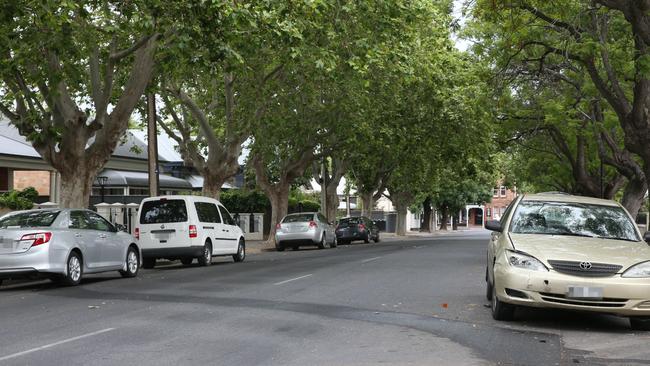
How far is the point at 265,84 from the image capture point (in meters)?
26.9

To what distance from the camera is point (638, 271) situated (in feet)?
29.1

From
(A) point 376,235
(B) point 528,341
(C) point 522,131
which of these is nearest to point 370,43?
(B) point 528,341

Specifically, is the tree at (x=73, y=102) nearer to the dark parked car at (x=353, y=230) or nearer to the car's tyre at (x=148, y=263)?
the car's tyre at (x=148, y=263)

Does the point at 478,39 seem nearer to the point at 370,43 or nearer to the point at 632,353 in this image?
the point at 370,43

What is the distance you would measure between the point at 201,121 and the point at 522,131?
13.6 m

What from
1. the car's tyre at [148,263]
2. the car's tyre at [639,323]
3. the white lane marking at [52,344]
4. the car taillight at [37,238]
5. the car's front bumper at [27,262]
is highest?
the car taillight at [37,238]

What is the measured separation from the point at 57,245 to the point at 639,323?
990cm

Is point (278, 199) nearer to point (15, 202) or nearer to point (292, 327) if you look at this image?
point (15, 202)

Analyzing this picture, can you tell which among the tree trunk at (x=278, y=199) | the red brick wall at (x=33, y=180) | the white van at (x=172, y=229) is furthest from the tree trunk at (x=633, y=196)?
the red brick wall at (x=33, y=180)

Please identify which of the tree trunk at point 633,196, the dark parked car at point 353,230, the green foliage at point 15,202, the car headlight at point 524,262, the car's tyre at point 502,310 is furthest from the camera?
the dark parked car at point 353,230

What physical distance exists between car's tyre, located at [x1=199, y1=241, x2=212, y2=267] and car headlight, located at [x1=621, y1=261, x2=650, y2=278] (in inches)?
499

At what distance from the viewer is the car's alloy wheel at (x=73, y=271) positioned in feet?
46.6

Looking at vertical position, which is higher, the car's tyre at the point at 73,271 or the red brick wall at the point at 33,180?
the red brick wall at the point at 33,180

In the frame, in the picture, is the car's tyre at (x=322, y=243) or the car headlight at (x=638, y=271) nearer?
the car headlight at (x=638, y=271)
